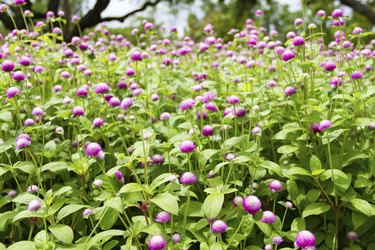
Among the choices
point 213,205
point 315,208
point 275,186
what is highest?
point 213,205

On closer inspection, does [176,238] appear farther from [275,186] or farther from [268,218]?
[275,186]

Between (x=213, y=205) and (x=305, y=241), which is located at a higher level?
(x=213, y=205)

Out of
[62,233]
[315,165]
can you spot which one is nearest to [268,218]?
[315,165]

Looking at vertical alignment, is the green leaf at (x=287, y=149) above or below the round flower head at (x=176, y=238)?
above

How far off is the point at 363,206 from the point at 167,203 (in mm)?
939

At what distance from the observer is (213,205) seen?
172 cm

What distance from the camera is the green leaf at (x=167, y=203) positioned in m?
1.69

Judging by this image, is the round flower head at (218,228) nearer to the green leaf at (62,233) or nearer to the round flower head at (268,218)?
the round flower head at (268,218)

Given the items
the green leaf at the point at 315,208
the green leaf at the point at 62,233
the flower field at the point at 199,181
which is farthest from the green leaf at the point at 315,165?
the green leaf at the point at 62,233

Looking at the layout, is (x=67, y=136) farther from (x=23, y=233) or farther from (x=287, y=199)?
(x=287, y=199)

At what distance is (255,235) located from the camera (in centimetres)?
205

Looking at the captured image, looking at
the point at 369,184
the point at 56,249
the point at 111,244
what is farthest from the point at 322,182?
the point at 56,249

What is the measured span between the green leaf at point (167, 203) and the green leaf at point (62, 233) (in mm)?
394

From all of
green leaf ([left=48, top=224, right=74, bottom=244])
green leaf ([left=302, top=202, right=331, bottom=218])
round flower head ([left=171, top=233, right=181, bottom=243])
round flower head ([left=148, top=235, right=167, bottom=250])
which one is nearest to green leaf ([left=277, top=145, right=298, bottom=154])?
green leaf ([left=302, top=202, right=331, bottom=218])
